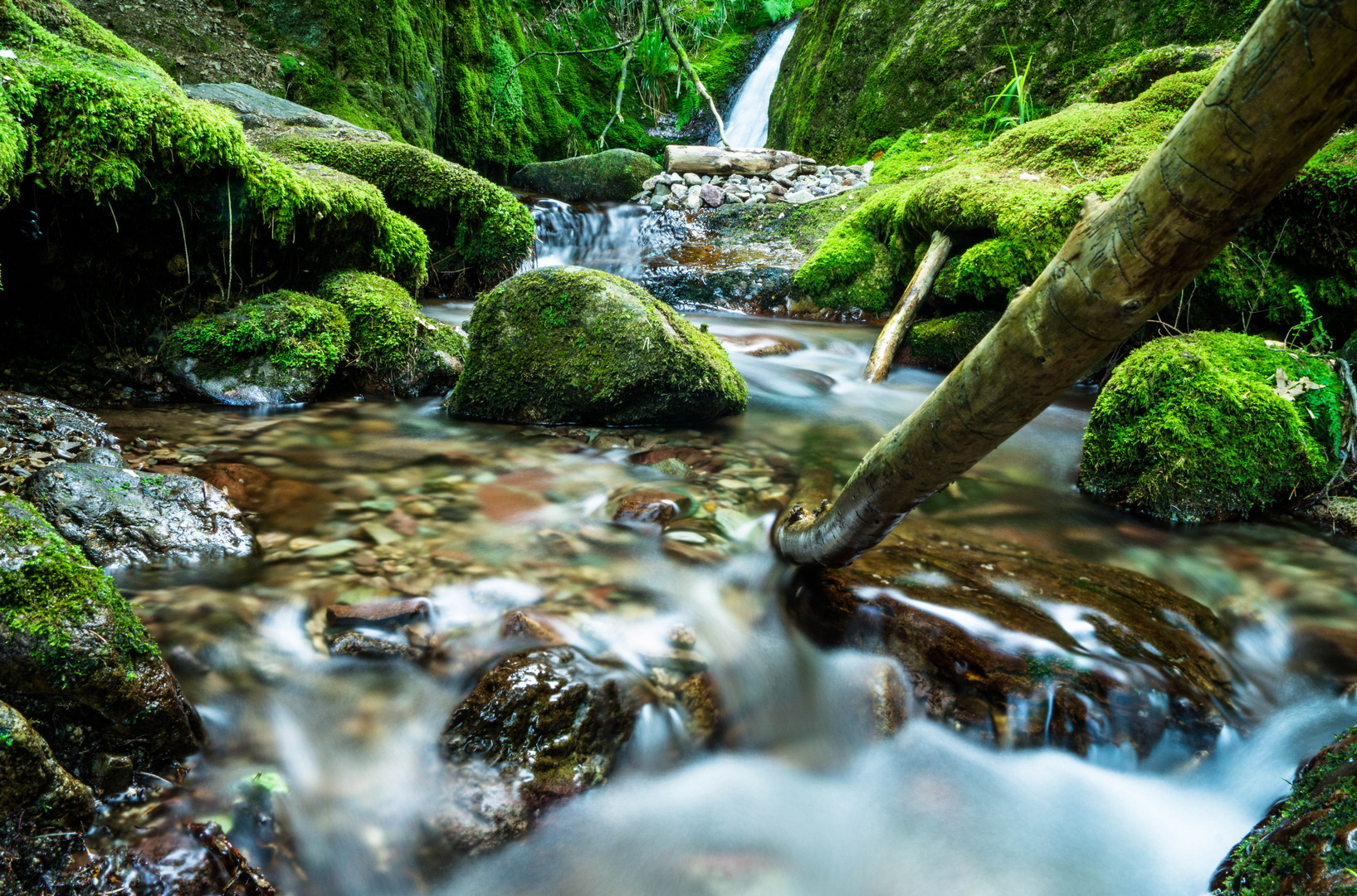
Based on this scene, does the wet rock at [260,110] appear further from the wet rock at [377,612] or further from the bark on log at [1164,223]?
the bark on log at [1164,223]

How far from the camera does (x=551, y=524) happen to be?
3191mm

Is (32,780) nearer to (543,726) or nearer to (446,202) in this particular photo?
(543,726)

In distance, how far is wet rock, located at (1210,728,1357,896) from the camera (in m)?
1.41

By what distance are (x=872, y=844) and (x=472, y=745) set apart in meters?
1.20

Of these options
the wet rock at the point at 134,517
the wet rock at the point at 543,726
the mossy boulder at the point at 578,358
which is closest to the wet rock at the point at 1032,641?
the wet rock at the point at 543,726

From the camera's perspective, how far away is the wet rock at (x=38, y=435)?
A: 2.85 m

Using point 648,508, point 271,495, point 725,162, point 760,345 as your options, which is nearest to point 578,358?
point 648,508

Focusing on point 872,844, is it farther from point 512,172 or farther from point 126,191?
point 512,172

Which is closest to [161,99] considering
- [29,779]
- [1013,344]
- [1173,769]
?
[29,779]

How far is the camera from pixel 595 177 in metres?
12.2

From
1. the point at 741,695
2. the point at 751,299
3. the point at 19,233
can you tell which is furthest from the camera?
the point at 751,299

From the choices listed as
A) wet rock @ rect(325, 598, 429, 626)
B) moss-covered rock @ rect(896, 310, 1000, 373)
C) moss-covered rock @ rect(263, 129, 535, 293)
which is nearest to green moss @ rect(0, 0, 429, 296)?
moss-covered rock @ rect(263, 129, 535, 293)

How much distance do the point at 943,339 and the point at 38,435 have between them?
613cm

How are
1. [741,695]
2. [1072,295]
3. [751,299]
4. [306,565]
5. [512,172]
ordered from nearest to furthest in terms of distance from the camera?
[1072,295]
[741,695]
[306,565]
[751,299]
[512,172]
